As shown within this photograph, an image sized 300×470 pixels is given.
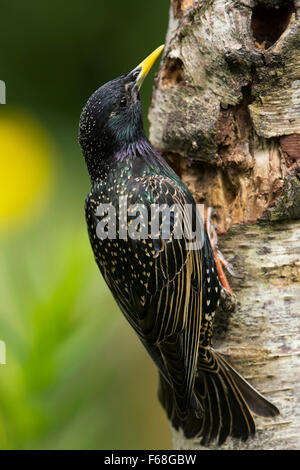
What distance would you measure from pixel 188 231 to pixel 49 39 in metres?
3.36

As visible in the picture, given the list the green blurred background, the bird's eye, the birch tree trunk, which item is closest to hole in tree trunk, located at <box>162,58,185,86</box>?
the birch tree trunk

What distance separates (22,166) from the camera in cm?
533

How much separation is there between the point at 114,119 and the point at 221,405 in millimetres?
1418

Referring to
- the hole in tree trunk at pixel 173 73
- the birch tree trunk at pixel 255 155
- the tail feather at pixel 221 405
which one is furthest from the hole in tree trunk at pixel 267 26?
the tail feather at pixel 221 405

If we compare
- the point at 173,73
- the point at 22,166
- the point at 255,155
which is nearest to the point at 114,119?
the point at 173,73

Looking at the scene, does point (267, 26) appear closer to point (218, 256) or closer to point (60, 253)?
point (218, 256)

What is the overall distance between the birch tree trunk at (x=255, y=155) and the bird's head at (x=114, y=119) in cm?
18

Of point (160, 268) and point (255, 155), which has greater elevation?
point (255, 155)

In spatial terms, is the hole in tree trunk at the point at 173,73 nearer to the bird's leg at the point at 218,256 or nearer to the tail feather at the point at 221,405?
the bird's leg at the point at 218,256

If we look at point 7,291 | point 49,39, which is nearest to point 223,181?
point 7,291

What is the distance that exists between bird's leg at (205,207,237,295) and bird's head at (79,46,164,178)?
503mm

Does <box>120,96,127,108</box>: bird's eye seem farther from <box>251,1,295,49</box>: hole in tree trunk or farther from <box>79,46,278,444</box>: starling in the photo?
<box>251,1,295,49</box>: hole in tree trunk

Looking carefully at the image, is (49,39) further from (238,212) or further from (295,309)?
(295,309)
